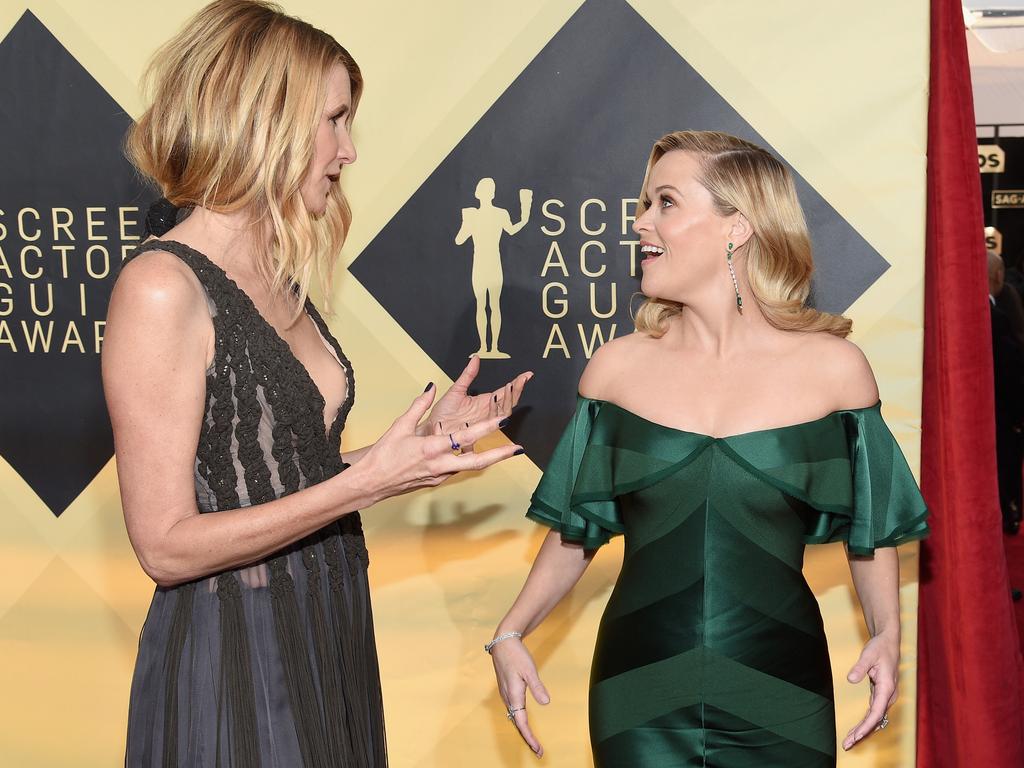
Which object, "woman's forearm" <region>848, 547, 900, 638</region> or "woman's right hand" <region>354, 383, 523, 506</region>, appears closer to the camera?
"woman's right hand" <region>354, 383, 523, 506</region>

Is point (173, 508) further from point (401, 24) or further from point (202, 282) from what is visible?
point (401, 24)

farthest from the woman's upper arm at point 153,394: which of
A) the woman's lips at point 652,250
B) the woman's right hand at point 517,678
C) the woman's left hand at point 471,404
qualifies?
the woman's lips at point 652,250

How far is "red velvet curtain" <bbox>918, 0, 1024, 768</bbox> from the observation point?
98.9 inches

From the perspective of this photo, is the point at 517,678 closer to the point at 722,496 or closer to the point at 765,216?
the point at 722,496

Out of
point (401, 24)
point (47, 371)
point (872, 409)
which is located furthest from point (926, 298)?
point (47, 371)

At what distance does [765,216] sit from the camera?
1.91 metres

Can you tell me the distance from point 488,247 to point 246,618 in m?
1.49

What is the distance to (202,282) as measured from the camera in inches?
56.3

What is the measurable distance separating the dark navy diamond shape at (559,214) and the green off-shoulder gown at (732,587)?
92 cm

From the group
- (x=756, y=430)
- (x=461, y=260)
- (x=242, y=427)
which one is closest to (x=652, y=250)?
(x=756, y=430)

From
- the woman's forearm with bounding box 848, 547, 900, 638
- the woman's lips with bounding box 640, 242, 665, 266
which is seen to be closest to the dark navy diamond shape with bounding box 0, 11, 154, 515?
the woman's lips with bounding box 640, 242, 665, 266

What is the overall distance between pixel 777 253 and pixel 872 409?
330 millimetres

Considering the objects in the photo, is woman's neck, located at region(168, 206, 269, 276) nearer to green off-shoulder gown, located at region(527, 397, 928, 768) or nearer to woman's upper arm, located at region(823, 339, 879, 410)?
green off-shoulder gown, located at region(527, 397, 928, 768)

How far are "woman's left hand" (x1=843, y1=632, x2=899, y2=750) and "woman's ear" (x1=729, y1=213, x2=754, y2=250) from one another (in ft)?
2.47
